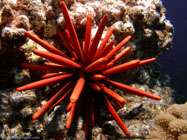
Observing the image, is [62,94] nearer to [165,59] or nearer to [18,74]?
[18,74]

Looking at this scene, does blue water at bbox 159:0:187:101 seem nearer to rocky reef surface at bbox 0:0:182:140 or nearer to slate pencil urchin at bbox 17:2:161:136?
rocky reef surface at bbox 0:0:182:140

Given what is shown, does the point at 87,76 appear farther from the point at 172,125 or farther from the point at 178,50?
the point at 178,50

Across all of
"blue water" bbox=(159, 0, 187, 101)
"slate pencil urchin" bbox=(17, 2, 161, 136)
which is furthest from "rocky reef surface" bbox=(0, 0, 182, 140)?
"blue water" bbox=(159, 0, 187, 101)

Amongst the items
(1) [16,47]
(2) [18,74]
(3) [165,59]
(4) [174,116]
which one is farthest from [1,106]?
(3) [165,59]

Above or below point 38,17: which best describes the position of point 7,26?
below

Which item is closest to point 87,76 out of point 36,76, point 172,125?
point 36,76

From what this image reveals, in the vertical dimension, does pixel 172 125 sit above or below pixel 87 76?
below
